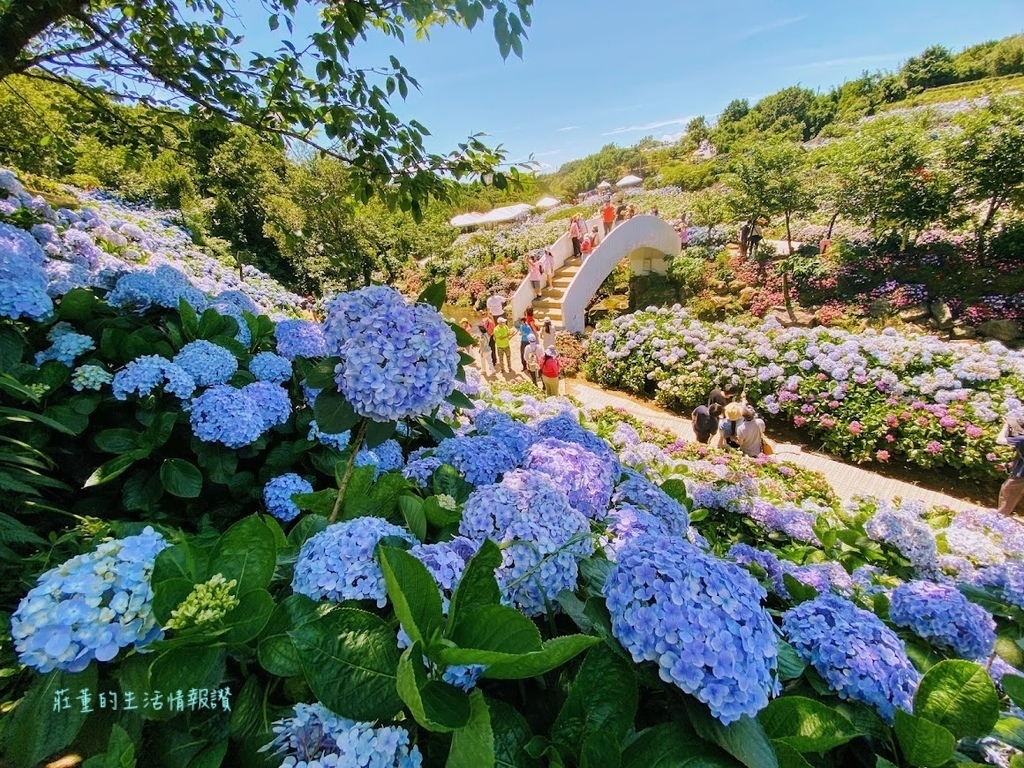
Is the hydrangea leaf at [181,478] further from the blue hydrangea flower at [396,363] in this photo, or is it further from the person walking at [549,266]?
the person walking at [549,266]

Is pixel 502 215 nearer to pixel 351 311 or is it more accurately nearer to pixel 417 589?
pixel 351 311

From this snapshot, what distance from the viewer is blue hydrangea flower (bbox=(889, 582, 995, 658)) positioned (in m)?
1.30

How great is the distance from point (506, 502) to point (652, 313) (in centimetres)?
1213

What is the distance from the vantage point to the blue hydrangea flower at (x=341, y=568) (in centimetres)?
90

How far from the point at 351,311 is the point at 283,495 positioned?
1006mm

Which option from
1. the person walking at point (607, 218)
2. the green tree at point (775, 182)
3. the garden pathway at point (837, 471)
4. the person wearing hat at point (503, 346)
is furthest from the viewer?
the person walking at point (607, 218)

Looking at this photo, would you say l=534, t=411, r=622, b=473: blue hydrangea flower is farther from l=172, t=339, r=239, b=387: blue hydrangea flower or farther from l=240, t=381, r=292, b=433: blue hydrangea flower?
l=172, t=339, r=239, b=387: blue hydrangea flower

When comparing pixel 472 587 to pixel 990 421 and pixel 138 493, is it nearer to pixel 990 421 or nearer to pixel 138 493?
pixel 138 493

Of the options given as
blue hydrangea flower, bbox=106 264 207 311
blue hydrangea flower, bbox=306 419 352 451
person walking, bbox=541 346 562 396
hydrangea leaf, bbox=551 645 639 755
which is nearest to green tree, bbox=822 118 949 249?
person walking, bbox=541 346 562 396

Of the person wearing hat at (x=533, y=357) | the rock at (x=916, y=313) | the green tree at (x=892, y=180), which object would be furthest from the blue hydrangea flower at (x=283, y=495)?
the green tree at (x=892, y=180)

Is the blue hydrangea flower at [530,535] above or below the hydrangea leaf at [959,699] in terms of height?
above

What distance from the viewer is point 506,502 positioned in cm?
113

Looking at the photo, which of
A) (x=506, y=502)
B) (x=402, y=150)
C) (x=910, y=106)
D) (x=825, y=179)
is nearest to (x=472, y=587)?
(x=506, y=502)

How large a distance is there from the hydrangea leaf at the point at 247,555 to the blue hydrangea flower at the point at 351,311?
0.40m
